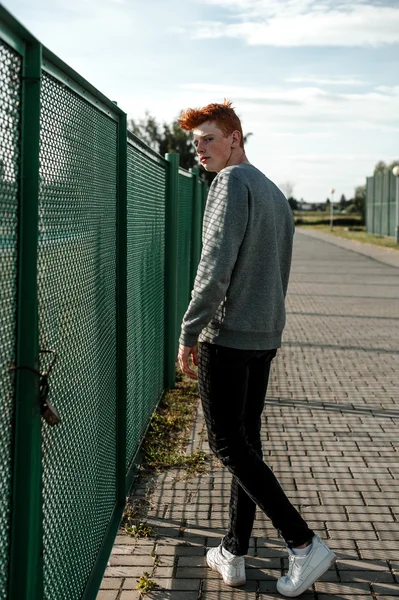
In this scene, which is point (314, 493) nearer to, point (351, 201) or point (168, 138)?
point (168, 138)

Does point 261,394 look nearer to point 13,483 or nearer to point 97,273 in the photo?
point 97,273

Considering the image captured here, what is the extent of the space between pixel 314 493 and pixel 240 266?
193cm

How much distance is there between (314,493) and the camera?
15.5ft

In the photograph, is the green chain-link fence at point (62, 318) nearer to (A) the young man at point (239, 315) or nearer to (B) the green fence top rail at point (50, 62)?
(B) the green fence top rail at point (50, 62)

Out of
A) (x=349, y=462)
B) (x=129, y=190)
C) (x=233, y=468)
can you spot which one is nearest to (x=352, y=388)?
(x=349, y=462)

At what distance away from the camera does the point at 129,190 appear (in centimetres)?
448

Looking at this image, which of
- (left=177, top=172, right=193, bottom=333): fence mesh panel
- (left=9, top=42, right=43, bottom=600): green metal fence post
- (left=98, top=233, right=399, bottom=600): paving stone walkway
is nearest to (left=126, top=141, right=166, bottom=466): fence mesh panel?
(left=98, top=233, right=399, bottom=600): paving stone walkway

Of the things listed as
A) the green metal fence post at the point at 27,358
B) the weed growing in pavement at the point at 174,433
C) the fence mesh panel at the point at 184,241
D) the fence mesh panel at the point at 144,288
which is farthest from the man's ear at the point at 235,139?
the fence mesh panel at the point at 184,241

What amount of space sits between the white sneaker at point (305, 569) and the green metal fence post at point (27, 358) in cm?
146

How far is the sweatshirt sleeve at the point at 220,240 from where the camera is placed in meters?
3.15

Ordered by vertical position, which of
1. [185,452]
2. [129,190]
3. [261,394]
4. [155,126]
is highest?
[155,126]

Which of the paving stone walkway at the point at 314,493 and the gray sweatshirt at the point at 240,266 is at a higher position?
the gray sweatshirt at the point at 240,266

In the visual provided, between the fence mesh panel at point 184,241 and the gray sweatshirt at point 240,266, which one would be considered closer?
the gray sweatshirt at point 240,266

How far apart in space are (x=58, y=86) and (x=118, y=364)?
71.1 inches
